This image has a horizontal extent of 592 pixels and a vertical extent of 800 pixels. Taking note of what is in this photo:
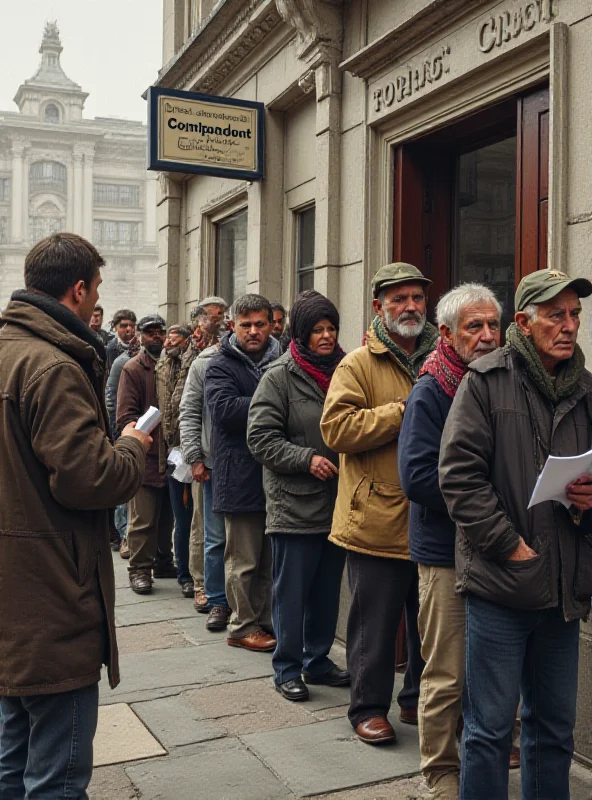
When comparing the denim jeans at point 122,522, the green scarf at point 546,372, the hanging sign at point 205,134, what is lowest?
the denim jeans at point 122,522

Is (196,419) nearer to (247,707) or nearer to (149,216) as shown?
(247,707)

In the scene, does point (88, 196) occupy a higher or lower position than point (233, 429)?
higher

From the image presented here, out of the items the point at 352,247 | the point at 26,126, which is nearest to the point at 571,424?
the point at 352,247

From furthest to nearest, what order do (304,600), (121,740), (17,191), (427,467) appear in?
(17,191), (304,600), (121,740), (427,467)

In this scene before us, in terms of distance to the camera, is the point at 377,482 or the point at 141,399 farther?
the point at 141,399

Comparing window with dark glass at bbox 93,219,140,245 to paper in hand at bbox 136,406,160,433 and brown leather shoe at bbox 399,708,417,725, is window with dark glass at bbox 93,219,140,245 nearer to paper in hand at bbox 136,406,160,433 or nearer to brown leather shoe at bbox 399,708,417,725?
brown leather shoe at bbox 399,708,417,725

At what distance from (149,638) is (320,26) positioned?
14.1 ft

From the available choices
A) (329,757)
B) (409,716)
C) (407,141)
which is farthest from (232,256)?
(329,757)

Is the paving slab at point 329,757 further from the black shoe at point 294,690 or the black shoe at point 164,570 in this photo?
→ the black shoe at point 164,570

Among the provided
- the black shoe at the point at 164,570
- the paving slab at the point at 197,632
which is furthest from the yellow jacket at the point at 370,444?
the black shoe at the point at 164,570

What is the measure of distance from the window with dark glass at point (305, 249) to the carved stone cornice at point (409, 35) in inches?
64.9

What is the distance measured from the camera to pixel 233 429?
584 centimetres

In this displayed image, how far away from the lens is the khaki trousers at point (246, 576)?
19.2 ft

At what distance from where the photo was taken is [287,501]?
4918 mm
